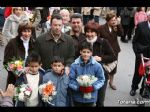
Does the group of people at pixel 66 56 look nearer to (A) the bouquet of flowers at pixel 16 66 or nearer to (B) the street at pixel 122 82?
(A) the bouquet of flowers at pixel 16 66

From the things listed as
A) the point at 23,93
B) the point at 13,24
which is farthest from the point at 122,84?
the point at 23,93

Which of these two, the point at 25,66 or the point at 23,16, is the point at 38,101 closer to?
the point at 25,66

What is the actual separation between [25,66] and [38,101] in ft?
1.95

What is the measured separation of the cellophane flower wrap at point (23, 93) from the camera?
586cm

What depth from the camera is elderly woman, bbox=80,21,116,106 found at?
6.62 metres

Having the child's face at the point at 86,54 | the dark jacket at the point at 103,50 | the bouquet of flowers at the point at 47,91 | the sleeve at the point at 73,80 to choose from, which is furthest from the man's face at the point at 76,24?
the bouquet of flowers at the point at 47,91

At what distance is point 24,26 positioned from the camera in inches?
266

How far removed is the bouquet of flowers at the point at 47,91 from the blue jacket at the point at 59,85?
0.13m

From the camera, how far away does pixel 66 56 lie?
22.1 feet

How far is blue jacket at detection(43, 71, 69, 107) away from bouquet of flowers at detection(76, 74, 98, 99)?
20 cm

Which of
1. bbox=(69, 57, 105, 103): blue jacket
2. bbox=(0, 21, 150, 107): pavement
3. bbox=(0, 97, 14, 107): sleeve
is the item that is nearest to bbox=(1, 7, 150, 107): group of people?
bbox=(69, 57, 105, 103): blue jacket

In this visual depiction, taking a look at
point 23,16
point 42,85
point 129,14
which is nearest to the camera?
point 42,85

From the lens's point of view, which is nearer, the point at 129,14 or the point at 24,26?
the point at 24,26

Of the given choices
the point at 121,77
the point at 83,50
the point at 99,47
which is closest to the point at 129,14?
the point at 121,77
